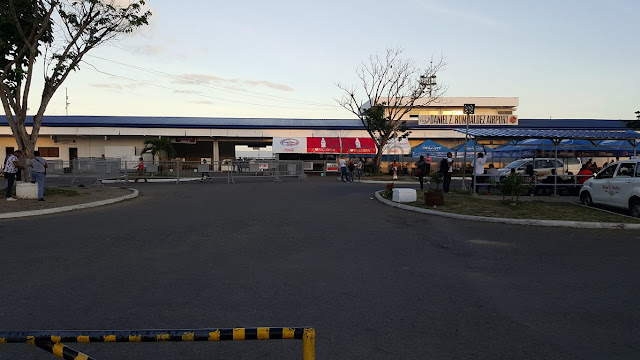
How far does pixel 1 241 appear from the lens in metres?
8.42

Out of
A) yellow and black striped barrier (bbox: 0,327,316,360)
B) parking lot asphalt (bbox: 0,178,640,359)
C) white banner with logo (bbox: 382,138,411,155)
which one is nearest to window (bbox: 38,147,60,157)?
white banner with logo (bbox: 382,138,411,155)

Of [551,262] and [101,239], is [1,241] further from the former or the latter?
[551,262]

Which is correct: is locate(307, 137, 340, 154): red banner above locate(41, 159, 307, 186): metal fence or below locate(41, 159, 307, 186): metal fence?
above

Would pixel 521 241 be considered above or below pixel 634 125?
below

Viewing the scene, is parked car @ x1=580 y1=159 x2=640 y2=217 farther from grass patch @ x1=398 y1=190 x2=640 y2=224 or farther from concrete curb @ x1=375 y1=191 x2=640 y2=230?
concrete curb @ x1=375 y1=191 x2=640 y2=230

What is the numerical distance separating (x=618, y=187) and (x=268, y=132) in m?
32.9

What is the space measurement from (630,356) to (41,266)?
24.8 ft

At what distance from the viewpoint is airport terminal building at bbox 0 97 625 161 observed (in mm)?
38812

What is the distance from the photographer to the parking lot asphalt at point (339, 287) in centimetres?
396

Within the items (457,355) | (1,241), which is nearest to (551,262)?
(457,355)

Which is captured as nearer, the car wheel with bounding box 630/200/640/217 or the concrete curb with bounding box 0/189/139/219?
the car wheel with bounding box 630/200/640/217

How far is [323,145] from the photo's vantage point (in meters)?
38.2

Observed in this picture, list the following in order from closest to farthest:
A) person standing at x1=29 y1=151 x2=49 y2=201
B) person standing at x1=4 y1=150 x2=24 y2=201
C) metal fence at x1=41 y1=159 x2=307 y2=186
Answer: person standing at x1=4 y1=150 x2=24 y2=201
person standing at x1=29 y1=151 x2=49 y2=201
metal fence at x1=41 y1=159 x2=307 y2=186

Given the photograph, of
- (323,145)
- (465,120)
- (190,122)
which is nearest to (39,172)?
(323,145)
